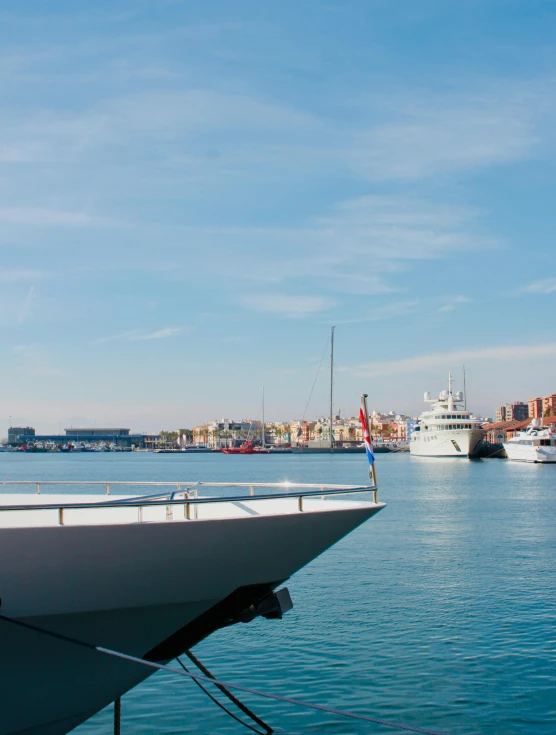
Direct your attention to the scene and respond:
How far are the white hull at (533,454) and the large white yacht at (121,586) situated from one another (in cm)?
8525

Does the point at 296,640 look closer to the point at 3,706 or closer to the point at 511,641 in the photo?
the point at 511,641

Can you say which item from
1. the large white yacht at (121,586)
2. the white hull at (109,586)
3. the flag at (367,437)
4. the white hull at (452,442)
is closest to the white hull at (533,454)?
the white hull at (452,442)

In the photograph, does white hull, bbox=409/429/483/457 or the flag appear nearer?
the flag

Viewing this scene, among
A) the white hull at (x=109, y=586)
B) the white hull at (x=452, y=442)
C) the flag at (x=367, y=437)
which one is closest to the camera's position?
the white hull at (x=109, y=586)

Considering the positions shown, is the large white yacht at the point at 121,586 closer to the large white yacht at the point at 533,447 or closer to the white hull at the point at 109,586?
the white hull at the point at 109,586

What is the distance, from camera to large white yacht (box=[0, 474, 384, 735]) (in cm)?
616

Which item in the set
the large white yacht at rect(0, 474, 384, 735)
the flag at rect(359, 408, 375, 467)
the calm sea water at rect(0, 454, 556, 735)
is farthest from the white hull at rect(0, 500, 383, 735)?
the calm sea water at rect(0, 454, 556, 735)

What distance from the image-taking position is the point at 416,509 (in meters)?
34.0

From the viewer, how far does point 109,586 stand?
6418 millimetres

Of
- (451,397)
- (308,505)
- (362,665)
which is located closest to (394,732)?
(362,665)

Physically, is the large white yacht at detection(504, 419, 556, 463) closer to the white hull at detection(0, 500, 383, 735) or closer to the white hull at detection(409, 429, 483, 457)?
the white hull at detection(409, 429, 483, 457)

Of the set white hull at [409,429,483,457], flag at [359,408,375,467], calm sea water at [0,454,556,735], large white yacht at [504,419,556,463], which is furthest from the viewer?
white hull at [409,429,483,457]

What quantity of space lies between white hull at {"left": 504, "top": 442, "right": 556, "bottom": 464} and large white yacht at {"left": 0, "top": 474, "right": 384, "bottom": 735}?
85254mm

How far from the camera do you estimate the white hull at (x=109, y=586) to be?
6.16 meters
